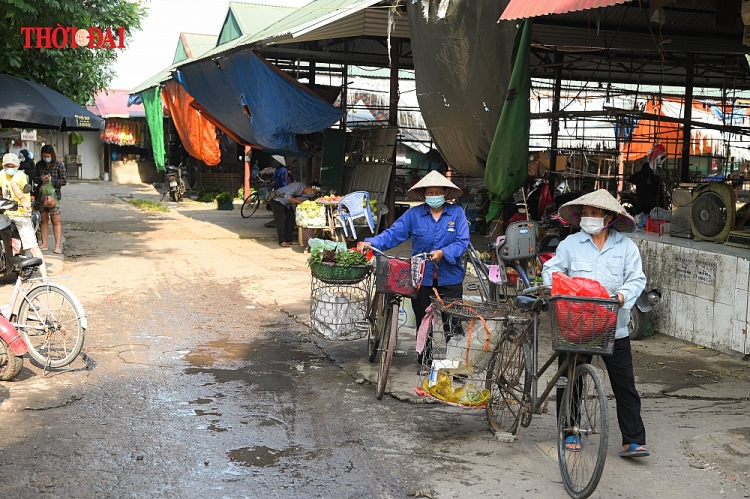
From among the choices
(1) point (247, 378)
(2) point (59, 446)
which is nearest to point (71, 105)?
(1) point (247, 378)

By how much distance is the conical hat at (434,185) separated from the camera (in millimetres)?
6492

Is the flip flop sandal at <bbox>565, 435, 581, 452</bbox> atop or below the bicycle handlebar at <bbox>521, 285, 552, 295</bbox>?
below

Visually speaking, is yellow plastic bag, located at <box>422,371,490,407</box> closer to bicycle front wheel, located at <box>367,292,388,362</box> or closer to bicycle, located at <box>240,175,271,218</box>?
bicycle front wheel, located at <box>367,292,388,362</box>

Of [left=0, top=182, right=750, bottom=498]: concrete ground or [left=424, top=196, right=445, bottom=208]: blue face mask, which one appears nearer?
[left=0, top=182, right=750, bottom=498]: concrete ground

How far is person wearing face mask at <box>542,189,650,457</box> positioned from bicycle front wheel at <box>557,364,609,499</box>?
369 mm

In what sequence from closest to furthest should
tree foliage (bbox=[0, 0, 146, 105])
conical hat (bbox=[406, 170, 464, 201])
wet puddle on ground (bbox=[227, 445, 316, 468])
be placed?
1. wet puddle on ground (bbox=[227, 445, 316, 468])
2. conical hat (bbox=[406, 170, 464, 201])
3. tree foliage (bbox=[0, 0, 146, 105])

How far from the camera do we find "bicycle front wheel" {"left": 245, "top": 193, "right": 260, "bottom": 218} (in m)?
22.7

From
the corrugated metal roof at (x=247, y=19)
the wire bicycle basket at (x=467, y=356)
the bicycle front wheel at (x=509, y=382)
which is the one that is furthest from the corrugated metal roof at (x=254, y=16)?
the bicycle front wheel at (x=509, y=382)

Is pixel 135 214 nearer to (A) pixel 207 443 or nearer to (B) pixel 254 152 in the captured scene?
(B) pixel 254 152

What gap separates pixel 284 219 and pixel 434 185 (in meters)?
10.2

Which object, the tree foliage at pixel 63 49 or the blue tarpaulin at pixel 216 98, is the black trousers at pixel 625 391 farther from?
the blue tarpaulin at pixel 216 98

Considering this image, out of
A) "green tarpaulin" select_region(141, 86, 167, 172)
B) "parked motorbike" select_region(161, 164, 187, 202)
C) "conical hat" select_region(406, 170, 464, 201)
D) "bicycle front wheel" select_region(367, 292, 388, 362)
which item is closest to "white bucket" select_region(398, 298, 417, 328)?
"bicycle front wheel" select_region(367, 292, 388, 362)

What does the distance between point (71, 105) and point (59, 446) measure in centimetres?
1189

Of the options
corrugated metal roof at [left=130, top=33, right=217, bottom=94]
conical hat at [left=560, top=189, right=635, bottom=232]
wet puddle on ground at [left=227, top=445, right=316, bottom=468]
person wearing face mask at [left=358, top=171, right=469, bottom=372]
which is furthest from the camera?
corrugated metal roof at [left=130, top=33, right=217, bottom=94]
